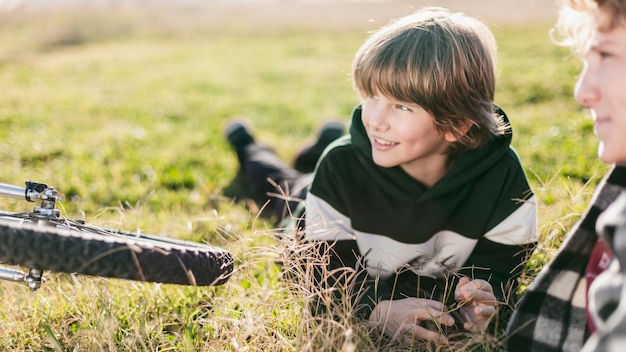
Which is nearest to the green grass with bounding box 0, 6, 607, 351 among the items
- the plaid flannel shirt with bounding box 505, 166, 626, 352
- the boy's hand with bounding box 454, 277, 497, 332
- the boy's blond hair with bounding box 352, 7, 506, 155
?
the boy's hand with bounding box 454, 277, 497, 332

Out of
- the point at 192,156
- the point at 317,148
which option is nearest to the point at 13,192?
the point at 317,148

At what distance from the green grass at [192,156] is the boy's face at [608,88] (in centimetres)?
96

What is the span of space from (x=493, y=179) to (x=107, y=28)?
24374 millimetres

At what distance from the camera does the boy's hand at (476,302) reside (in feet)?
8.80

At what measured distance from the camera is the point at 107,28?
82.1 feet

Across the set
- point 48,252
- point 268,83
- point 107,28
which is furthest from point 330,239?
point 107,28

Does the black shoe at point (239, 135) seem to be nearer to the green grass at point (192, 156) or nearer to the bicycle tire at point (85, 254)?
the green grass at point (192, 156)

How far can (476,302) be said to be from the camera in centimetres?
279

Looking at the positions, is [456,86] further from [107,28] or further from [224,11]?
[224,11]

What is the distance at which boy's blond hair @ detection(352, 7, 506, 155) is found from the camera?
307 centimetres

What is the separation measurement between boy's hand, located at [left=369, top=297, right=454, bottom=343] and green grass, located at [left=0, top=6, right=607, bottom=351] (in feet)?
0.34

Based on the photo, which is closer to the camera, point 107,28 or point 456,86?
point 456,86

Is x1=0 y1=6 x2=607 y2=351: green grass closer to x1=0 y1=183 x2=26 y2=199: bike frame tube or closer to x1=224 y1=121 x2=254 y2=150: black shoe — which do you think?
x1=224 y1=121 x2=254 y2=150: black shoe

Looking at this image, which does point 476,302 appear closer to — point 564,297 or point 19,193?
point 564,297
